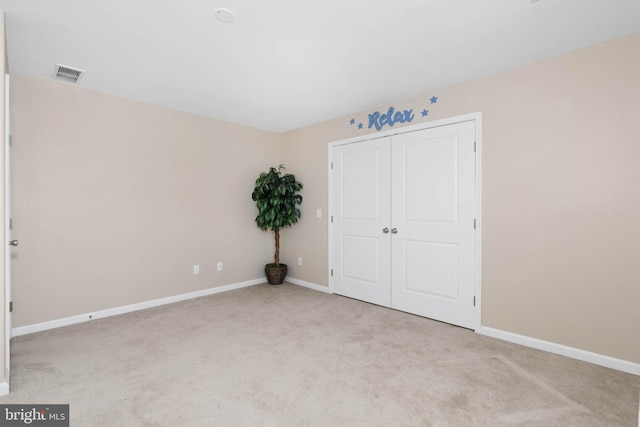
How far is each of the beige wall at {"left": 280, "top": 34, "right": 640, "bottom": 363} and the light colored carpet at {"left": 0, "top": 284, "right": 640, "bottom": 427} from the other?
1.17 feet

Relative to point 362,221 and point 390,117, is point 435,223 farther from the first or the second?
point 390,117

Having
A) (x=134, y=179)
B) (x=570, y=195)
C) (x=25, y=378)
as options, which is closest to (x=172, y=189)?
(x=134, y=179)

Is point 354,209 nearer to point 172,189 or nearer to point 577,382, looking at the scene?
point 172,189

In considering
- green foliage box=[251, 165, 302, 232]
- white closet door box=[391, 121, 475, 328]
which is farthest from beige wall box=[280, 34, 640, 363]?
green foliage box=[251, 165, 302, 232]

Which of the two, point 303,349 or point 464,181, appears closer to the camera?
point 303,349

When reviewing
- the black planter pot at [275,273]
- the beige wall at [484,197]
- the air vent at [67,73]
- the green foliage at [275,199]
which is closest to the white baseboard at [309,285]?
the beige wall at [484,197]

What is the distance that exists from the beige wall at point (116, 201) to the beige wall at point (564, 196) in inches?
129

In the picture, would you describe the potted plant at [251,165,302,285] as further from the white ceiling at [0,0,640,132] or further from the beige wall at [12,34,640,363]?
the white ceiling at [0,0,640,132]

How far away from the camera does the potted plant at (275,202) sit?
446 cm

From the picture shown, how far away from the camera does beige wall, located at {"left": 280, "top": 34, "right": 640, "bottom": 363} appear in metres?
2.28

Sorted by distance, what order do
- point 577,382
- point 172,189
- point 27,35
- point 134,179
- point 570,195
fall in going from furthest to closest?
point 172,189, point 134,179, point 570,195, point 27,35, point 577,382

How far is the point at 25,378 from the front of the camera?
6.94 ft

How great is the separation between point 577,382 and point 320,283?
9.88ft

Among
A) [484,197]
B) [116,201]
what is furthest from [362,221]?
[116,201]
